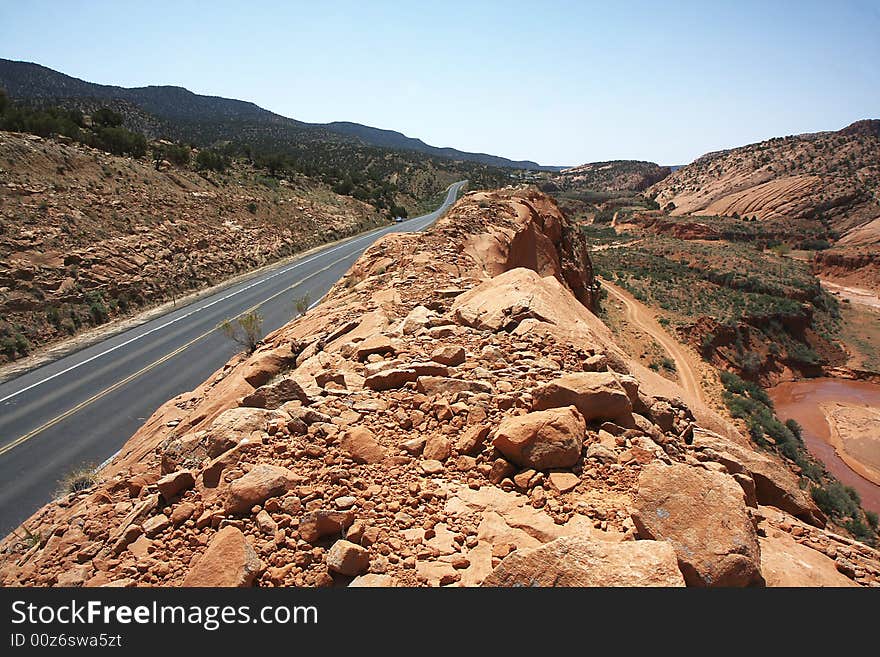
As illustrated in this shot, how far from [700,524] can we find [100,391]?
18.9 meters

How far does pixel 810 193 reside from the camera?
77.3m

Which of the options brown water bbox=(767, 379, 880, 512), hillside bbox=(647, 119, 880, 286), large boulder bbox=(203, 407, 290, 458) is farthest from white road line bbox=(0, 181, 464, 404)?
hillside bbox=(647, 119, 880, 286)

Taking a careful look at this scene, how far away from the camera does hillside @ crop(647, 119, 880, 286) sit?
64.6m

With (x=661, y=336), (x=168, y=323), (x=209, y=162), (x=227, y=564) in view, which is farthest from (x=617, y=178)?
(x=227, y=564)

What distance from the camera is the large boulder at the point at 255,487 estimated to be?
4219 mm

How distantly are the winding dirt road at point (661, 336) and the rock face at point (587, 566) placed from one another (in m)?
21.3

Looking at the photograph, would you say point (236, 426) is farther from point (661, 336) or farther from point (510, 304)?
point (661, 336)

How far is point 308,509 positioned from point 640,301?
1425 inches

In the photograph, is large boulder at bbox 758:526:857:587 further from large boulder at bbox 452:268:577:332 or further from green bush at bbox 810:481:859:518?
green bush at bbox 810:481:859:518

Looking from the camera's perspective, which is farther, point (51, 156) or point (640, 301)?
point (640, 301)

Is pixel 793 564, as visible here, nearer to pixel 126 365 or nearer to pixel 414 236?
pixel 414 236

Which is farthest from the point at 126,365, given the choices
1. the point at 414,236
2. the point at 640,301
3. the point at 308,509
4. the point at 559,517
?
the point at 640,301

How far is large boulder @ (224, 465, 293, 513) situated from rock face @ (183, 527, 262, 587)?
41 cm

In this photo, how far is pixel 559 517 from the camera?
4352 millimetres
